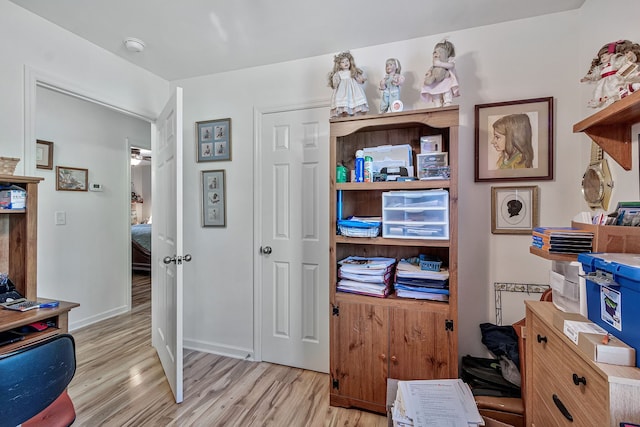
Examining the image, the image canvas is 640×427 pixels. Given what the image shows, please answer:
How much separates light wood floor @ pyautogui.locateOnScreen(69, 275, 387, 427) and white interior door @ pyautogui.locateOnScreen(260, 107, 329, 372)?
0.70 feet

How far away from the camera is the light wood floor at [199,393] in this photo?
5.83 feet

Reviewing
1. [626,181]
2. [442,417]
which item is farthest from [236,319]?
[626,181]

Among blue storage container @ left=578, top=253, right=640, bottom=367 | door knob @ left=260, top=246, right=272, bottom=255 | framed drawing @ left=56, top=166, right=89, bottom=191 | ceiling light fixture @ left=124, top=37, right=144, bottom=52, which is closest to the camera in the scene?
blue storage container @ left=578, top=253, right=640, bottom=367

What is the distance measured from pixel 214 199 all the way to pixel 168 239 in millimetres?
579

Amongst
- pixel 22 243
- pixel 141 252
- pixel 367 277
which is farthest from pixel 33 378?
pixel 141 252

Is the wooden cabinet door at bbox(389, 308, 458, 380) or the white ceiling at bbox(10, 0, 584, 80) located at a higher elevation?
the white ceiling at bbox(10, 0, 584, 80)

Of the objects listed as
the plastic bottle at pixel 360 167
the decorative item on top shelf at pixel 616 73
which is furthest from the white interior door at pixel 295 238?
the decorative item on top shelf at pixel 616 73

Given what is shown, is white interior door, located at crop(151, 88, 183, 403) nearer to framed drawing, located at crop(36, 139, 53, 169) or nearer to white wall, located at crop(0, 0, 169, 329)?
white wall, located at crop(0, 0, 169, 329)

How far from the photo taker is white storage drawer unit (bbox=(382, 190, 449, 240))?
5.44ft

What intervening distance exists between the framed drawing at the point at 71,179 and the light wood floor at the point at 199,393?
1.53 meters

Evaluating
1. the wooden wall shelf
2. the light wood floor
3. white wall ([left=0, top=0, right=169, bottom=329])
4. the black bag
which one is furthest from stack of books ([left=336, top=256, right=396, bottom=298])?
white wall ([left=0, top=0, right=169, bottom=329])

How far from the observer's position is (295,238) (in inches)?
92.4

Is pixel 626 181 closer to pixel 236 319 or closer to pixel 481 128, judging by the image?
pixel 481 128

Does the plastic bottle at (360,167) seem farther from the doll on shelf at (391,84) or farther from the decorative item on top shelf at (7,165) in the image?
the decorative item on top shelf at (7,165)
